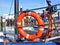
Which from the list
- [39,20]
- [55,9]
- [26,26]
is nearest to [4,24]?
[26,26]

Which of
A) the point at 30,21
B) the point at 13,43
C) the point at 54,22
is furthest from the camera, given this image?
the point at 30,21

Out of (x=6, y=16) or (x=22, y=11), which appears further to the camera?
(x=6, y=16)

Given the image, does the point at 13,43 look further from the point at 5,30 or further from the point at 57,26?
the point at 57,26

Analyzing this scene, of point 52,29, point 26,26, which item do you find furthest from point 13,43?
point 52,29

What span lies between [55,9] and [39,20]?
0.52 meters

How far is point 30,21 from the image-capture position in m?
6.48

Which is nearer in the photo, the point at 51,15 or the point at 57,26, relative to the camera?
the point at 51,15

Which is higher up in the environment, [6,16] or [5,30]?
[6,16]

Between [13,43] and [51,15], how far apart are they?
130 centimetres

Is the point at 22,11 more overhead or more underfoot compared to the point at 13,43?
more overhead

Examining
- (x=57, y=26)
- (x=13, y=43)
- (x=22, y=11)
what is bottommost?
(x=13, y=43)

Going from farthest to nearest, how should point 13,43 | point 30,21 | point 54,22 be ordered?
point 30,21 → point 54,22 → point 13,43

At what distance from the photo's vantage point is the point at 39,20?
5.70 metres

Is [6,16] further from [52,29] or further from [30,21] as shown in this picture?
[52,29]
